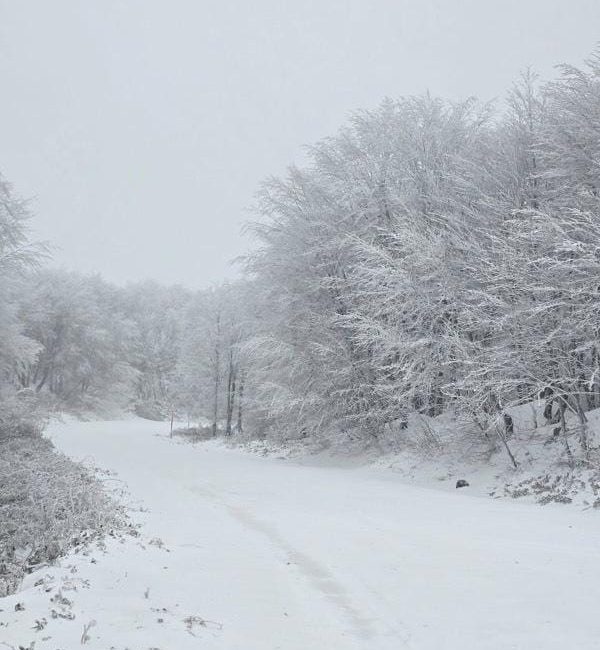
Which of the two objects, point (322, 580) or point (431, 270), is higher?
point (431, 270)

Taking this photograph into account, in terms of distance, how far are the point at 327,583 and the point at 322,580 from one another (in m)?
0.12

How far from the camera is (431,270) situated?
16.2 meters

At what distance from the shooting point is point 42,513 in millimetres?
9297

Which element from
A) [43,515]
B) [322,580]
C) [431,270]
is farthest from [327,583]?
[431,270]

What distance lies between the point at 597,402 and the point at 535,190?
5945 mm

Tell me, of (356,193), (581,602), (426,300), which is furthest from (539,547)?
(356,193)

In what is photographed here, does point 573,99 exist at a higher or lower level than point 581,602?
higher

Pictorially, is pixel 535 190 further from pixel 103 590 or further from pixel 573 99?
pixel 103 590

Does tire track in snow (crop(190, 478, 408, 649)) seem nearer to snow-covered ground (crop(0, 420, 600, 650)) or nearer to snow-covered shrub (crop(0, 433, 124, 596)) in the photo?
snow-covered ground (crop(0, 420, 600, 650))

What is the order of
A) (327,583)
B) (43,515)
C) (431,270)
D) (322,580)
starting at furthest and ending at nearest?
(431,270), (43,515), (322,580), (327,583)

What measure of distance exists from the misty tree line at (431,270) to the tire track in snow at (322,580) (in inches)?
234

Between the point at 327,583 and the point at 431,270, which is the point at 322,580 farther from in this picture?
the point at 431,270

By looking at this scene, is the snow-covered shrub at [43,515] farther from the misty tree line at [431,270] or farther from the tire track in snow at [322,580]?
the misty tree line at [431,270]

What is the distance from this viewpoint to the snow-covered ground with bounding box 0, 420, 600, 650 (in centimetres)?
474
